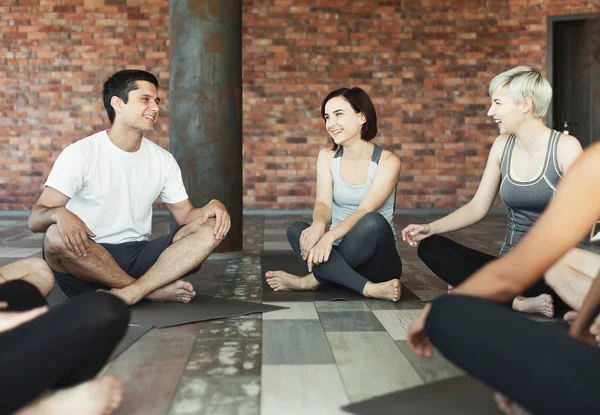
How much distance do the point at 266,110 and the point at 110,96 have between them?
5.18m

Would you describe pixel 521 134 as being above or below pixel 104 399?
above

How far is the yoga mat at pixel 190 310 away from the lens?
2.81 metres

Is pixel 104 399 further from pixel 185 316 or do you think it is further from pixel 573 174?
pixel 185 316

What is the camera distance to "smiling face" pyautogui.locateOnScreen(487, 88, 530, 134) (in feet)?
9.65

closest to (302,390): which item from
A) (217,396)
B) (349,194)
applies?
(217,396)

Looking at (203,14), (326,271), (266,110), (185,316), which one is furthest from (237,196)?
(266,110)

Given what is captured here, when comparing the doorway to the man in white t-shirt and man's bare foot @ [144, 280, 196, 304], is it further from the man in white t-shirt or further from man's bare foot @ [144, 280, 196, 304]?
man's bare foot @ [144, 280, 196, 304]

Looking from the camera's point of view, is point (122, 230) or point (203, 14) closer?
point (122, 230)

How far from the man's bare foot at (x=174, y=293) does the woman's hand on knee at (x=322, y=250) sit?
1.91 ft

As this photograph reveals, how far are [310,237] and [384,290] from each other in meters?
0.42

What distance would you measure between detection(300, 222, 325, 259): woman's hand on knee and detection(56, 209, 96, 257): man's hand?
1004 mm

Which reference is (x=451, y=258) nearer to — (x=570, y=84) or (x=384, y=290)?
(x=384, y=290)

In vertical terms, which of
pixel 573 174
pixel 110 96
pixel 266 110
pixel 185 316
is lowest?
pixel 185 316

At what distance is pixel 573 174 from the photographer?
1348 millimetres
